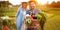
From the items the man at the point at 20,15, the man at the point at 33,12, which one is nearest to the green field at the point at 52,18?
the man at the point at 33,12

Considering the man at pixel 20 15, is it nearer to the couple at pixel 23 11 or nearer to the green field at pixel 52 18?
the couple at pixel 23 11

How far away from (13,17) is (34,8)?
199 mm

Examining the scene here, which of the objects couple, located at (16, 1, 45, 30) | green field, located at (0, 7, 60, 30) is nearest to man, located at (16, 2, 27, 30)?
couple, located at (16, 1, 45, 30)

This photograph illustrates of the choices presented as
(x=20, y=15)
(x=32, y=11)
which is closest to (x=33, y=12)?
(x=32, y=11)

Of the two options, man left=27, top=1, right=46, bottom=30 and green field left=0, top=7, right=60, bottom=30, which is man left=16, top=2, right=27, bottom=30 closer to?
man left=27, top=1, right=46, bottom=30

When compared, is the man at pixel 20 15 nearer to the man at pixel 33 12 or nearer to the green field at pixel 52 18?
the man at pixel 33 12

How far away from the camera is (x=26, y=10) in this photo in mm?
1548

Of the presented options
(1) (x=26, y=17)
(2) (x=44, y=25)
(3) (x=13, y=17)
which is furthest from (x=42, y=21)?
(3) (x=13, y=17)

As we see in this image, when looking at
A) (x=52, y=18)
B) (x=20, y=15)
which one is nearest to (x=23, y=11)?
(x=20, y=15)

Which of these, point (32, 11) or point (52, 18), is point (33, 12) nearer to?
point (32, 11)

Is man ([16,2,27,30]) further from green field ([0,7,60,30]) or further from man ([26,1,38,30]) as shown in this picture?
green field ([0,7,60,30])

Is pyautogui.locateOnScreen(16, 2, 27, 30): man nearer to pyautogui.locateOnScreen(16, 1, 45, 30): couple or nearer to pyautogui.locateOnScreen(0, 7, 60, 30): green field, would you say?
pyautogui.locateOnScreen(16, 1, 45, 30): couple

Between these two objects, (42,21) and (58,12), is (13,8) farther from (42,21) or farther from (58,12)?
(58,12)

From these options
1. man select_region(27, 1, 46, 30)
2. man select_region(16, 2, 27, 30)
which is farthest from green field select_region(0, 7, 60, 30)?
man select_region(16, 2, 27, 30)
